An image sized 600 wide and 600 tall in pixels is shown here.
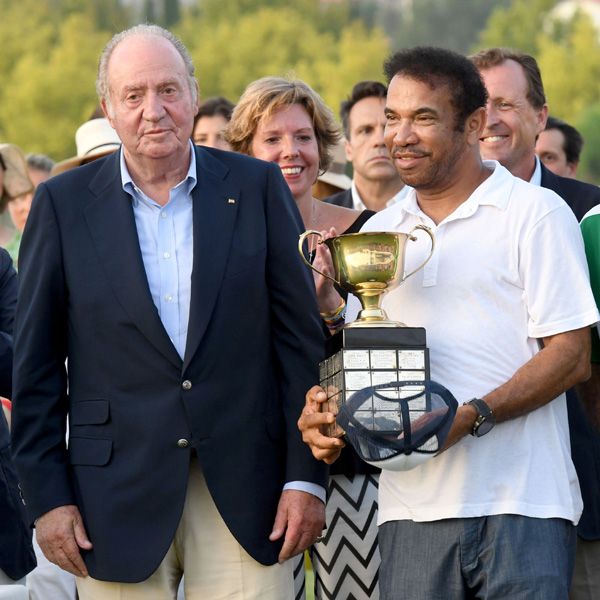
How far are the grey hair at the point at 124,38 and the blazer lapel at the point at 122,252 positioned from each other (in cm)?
27

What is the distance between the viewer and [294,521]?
4.19 meters

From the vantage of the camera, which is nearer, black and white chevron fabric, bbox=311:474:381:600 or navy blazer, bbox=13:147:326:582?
navy blazer, bbox=13:147:326:582

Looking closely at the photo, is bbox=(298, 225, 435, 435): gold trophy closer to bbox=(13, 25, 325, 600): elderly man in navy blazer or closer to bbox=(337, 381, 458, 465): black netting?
bbox=(337, 381, 458, 465): black netting

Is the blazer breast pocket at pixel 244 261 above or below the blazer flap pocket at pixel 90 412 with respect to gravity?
above

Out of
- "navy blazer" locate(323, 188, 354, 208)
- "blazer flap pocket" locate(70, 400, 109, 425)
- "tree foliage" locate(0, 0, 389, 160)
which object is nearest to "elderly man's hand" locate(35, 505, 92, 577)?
"blazer flap pocket" locate(70, 400, 109, 425)

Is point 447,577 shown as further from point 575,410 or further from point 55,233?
point 55,233

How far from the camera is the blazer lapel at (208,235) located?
415 cm

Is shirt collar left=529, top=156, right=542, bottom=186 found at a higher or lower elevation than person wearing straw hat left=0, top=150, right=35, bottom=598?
higher

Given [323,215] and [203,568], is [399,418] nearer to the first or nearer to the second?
[203,568]

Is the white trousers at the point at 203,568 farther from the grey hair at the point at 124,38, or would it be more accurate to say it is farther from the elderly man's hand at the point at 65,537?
the grey hair at the point at 124,38

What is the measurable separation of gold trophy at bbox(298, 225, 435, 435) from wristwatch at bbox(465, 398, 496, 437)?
18 centimetres

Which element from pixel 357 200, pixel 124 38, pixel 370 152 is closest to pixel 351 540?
pixel 124 38

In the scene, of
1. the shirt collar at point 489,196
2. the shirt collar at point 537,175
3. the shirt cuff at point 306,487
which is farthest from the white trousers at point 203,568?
the shirt collar at point 537,175

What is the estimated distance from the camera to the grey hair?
4.45 meters
